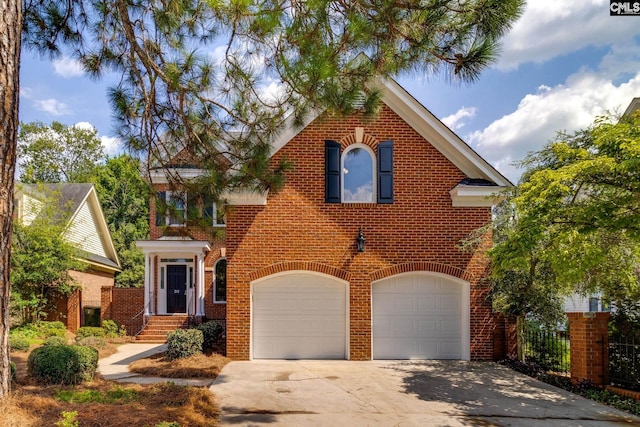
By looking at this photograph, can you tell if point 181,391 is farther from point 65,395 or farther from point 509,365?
point 509,365

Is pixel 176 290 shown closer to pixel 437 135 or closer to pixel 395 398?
pixel 437 135

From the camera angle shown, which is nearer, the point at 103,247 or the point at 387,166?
→ the point at 387,166

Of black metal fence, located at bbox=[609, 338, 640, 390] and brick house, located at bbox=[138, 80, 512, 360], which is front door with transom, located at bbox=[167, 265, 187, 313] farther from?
black metal fence, located at bbox=[609, 338, 640, 390]

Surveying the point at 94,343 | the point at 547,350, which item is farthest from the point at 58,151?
the point at 547,350

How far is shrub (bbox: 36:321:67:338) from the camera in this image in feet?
49.4

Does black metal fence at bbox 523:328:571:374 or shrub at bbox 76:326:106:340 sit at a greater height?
black metal fence at bbox 523:328:571:374

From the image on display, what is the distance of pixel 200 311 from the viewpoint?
16844 millimetres

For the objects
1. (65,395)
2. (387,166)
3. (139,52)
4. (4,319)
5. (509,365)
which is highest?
(139,52)

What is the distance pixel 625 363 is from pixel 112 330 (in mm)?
16121

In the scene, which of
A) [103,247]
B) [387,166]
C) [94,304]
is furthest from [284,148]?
[103,247]

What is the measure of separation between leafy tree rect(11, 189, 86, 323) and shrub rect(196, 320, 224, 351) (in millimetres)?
7555

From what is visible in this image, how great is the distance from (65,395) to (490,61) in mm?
7428

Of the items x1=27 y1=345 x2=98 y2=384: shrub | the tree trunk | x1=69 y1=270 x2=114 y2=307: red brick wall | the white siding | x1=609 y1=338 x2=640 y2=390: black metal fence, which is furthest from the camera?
the white siding

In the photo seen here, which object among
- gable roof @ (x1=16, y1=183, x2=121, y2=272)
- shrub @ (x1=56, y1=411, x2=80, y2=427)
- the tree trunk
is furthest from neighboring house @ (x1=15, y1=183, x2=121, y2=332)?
shrub @ (x1=56, y1=411, x2=80, y2=427)
